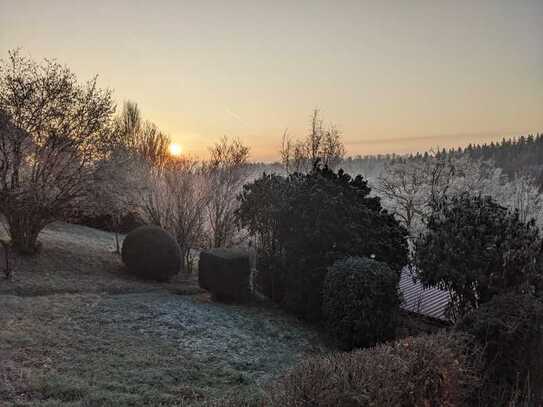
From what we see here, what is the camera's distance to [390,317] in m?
5.45

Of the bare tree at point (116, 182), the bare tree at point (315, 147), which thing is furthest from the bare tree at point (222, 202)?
the bare tree at point (315, 147)

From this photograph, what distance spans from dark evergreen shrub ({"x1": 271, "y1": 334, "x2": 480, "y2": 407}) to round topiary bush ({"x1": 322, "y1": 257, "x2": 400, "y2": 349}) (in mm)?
1877

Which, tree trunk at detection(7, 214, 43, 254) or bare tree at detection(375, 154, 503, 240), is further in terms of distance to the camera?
bare tree at detection(375, 154, 503, 240)

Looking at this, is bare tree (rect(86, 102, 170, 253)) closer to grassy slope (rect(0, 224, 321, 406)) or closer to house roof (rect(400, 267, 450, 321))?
grassy slope (rect(0, 224, 321, 406))

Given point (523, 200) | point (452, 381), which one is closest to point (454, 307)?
point (452, 381)

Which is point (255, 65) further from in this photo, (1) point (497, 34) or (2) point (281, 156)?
(2) point (281, 156)

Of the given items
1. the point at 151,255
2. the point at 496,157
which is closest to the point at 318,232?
the point at 151,255

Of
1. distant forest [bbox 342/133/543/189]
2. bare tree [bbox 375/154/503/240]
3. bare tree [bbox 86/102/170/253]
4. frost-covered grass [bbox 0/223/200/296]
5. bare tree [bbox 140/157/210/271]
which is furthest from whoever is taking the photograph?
distant forest [bbox 342/133/543/189]

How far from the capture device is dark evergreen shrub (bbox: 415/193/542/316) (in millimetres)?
4926

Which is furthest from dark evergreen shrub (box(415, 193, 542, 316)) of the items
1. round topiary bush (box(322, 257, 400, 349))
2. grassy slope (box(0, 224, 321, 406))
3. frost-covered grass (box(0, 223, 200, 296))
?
frost-covered grass (box(0, 223, 200, 296))

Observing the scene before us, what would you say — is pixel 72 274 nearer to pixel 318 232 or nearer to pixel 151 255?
pixel 151 255

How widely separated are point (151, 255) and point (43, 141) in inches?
110

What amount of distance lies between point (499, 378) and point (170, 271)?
5.87 metres

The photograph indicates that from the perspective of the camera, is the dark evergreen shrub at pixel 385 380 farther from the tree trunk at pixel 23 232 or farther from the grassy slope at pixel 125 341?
the tree trunk at pixel 23 232
